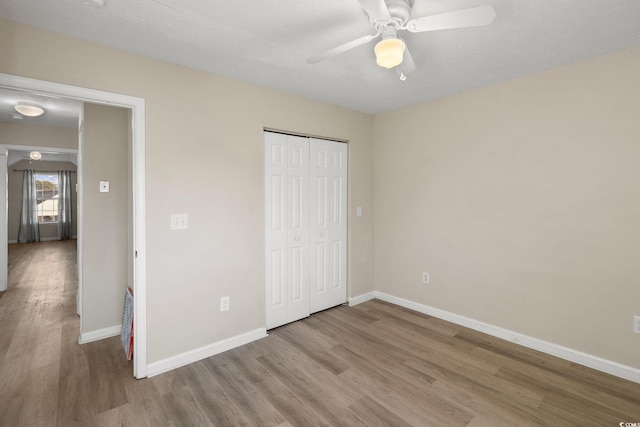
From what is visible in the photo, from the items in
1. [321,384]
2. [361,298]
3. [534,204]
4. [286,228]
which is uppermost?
[534,204]

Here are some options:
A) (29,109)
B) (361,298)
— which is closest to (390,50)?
(361,298)

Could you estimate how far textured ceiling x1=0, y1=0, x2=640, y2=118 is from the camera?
5.50ft

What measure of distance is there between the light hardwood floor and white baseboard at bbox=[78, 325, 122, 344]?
0.10 metres

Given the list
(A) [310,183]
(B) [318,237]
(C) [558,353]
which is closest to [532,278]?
(C) [558,353]

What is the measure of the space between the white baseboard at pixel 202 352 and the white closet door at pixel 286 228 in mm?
249

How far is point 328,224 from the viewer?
3.61m

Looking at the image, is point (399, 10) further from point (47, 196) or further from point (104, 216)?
point (47, 196)

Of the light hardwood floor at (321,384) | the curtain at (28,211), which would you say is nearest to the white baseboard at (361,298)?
the light hardwood floor at (321,384)

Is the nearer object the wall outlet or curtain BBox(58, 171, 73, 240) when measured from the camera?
the wall outlet

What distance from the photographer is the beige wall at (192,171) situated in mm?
2018

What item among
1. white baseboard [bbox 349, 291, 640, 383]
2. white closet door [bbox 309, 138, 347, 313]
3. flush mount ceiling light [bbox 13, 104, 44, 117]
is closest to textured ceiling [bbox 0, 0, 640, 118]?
white closet door [bbox 309, 138, 347, 313]

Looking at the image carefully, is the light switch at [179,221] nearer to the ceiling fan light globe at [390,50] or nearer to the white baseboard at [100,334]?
the white baseboard at [100,334]

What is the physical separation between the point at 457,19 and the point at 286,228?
93.1 inches

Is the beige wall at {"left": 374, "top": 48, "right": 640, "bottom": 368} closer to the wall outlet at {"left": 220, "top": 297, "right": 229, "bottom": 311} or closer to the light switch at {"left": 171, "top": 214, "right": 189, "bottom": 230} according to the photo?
the wall outlet at {"left": 220, "top": 297, "right": 229, "bottom": 311}
